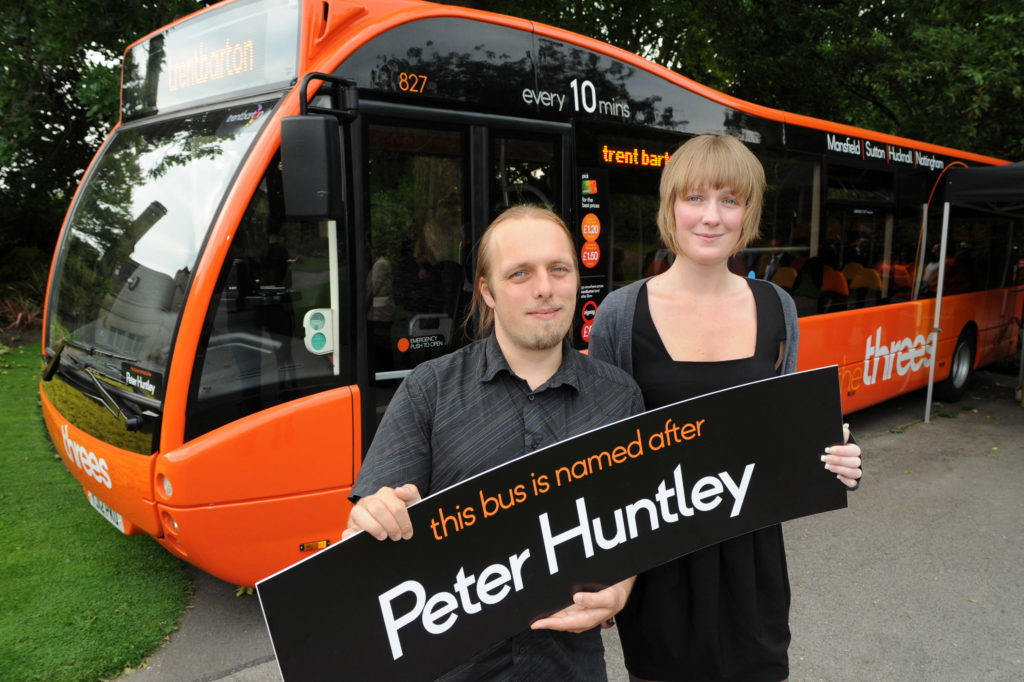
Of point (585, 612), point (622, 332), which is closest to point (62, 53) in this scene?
point (622, 332)

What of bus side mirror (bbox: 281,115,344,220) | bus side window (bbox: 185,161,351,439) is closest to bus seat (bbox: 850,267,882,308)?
bus side window (bbox: 185,161,351,439)

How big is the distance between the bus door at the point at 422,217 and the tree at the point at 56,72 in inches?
260

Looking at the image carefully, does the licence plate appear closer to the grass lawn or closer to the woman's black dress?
the grass lawn

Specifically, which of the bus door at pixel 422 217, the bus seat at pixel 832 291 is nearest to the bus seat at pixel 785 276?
the bus seat at pixel 832 291

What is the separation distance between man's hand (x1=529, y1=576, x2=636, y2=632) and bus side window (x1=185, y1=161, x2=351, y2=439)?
2.21 m

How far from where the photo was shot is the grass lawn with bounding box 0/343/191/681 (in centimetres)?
362

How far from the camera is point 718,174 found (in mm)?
1876

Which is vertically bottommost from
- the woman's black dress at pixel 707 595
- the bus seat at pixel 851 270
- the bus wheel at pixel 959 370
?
the bus wheel at pixel 959 370

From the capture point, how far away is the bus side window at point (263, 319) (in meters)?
3.34

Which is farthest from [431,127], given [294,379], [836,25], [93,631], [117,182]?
[836,25]

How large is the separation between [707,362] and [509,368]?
0.60 m

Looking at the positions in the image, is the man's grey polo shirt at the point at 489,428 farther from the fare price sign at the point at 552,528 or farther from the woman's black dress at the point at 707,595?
the woman's black dress at the point at 707,595

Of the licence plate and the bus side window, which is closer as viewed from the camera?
the bus side window

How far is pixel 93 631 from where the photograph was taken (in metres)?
3.85
